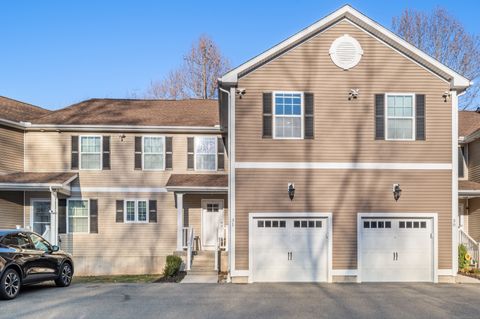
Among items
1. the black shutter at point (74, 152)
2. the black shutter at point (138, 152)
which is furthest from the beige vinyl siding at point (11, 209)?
the black shutter at point (138, 152)

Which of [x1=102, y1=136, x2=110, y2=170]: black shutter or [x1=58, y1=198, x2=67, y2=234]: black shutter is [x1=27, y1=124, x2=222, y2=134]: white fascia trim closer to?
[x1=102, y1=136, x2=110, y2=170]: black shutter

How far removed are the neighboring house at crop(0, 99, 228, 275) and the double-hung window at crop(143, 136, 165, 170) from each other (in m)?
0.04

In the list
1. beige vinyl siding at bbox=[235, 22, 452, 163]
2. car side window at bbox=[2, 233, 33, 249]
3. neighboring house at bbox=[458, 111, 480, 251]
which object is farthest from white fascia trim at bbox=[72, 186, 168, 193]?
neighboring house at bbox=[458, 111, 480, 251]

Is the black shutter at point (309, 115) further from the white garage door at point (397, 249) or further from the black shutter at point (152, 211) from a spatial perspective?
the black shutter at point (152, 211)

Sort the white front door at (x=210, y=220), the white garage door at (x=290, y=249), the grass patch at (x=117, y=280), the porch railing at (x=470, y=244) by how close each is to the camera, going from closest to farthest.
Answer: the white garage door at (x=290, y=249) < the grass patch at (x=117, y=280) < the porch railing at (x=470, y=244) < the white front door at (x=210, y=220)

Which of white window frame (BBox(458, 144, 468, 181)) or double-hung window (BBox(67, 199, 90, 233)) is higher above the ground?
white window frame (BBox(458, 144, 468, 181))

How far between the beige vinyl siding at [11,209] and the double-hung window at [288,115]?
10.9 metres

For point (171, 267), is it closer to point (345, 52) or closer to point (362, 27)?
point (345, 52)

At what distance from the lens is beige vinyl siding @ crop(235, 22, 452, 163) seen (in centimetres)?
1539

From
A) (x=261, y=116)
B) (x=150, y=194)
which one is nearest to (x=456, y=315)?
(x=261, y=116)

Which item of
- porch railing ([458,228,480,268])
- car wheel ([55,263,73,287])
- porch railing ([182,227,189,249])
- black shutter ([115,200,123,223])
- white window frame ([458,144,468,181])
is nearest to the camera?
car wheel ([55,263,73,287])

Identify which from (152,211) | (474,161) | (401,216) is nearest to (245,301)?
(401,216)

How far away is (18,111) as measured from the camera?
21.6 m

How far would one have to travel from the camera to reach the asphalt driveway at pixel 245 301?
33.2 ft
